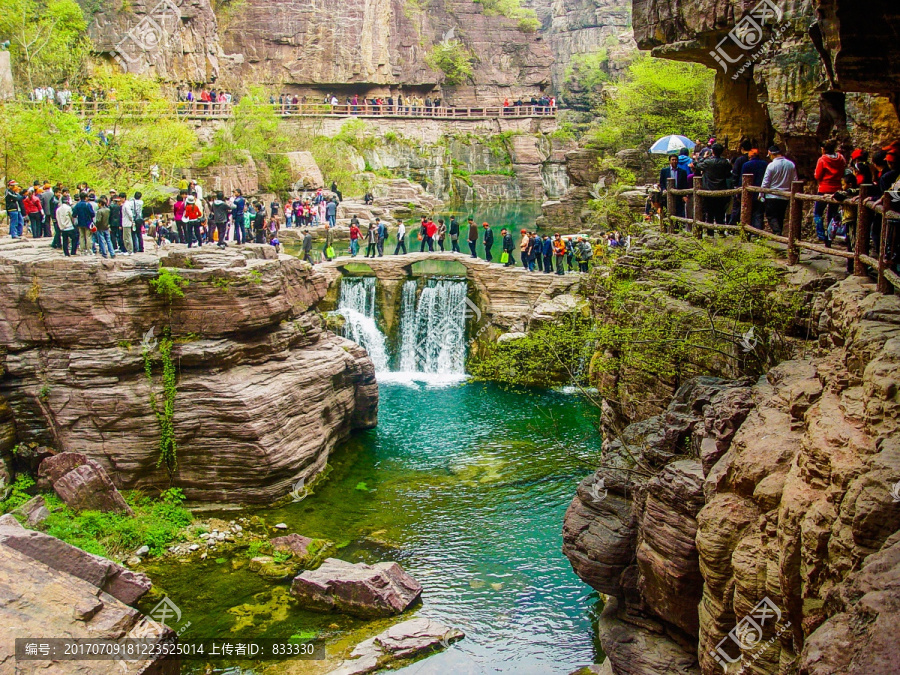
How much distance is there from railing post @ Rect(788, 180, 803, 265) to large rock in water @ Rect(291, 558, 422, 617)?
322 inches

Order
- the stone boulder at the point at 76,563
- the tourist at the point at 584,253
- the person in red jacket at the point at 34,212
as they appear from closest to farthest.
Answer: the stone boulder at the point at 76,563, the person in red jacket at the point at 34,212, the tourist at the point at 584,253

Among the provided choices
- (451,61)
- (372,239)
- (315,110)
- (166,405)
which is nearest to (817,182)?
(166,405)

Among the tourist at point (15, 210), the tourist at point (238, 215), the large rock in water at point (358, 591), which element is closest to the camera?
the large rock in water at point (358, 591)

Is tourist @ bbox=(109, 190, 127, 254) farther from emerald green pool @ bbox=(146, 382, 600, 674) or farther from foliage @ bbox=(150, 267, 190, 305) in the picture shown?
emerald green pool @ bbox=(146, 382, 600, 674)

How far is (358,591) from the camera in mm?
13406

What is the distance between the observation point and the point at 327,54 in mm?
55625

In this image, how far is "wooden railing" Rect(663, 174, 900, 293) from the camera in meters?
7.98

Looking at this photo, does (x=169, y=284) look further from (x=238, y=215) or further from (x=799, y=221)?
(x=799, y=221)

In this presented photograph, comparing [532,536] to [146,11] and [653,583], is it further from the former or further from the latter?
[146,11]

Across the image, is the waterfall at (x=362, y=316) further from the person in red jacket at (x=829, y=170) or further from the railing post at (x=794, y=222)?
the person in red jacket at (x=829, y=170)

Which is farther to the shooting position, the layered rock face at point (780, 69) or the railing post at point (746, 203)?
the railing post at point (746, 203)

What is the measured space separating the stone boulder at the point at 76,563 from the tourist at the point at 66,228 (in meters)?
7.65

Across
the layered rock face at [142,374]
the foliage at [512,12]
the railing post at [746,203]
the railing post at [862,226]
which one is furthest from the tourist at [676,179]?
the foliage at [512,12]

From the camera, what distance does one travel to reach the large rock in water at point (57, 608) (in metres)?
9.83
